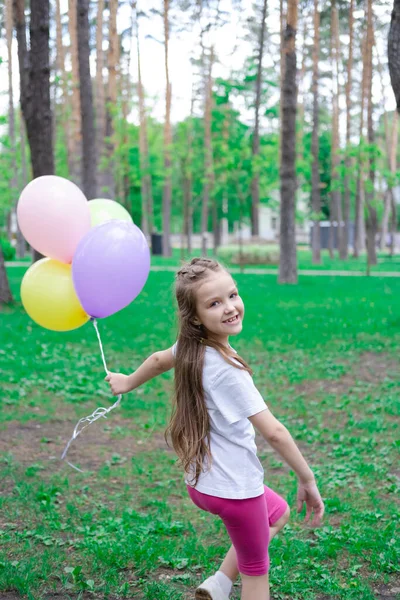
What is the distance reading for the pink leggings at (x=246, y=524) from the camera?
240 cm

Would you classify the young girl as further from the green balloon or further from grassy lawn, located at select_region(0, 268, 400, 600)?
the green balloon

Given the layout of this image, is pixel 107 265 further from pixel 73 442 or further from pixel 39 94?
pixel 39 94

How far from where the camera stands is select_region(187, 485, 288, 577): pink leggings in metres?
2.40

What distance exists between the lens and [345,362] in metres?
8.59

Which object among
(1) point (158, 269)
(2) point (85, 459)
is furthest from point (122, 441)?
(1) point (158, 269)

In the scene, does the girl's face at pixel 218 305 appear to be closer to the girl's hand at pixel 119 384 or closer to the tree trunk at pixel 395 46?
the girl's hand at pixel 119 384

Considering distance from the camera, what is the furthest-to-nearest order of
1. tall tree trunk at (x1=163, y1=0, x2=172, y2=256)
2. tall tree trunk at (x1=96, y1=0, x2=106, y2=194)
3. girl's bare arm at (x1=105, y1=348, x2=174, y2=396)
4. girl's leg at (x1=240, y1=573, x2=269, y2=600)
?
1. tall tree trunk at (x1=163, y1=0, x2=172, y2=256)
2. tall tree trunk at (x1=96, y1=0, x2=106, y2=194)
3. girl's bare arm at (x1=105, y1=348, x2=174, y2=396)
4. girl's leg at (x1=240, y1=573, x2=269, y2=600)

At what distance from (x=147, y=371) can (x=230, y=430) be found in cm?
46

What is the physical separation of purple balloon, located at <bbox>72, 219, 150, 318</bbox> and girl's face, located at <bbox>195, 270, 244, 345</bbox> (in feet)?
3.14

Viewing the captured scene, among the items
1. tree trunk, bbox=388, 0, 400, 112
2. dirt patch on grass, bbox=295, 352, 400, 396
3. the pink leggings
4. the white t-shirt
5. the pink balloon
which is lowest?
dirt patch on grass, bbox=295, 352, 400, 396

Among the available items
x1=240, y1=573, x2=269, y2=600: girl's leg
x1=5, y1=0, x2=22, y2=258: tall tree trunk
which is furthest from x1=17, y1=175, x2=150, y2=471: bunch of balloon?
x1=5, y1=0, x2=22, y2=258: tall tree trunk

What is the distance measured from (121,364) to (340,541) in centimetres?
499

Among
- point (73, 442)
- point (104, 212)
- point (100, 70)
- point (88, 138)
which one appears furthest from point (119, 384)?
point (100, 70)

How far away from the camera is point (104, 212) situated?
387cm
